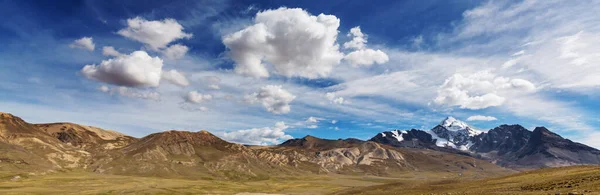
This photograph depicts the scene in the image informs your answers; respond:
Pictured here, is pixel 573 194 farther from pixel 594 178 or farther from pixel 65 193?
pixel 65 193

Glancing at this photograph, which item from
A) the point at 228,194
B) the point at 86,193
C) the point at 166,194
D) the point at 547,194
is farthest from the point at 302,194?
the point at 547,194

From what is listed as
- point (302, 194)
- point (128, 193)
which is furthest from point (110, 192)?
point (302, 194)

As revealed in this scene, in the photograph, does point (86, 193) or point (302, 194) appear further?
point (302, 194)

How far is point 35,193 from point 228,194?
82.8 m

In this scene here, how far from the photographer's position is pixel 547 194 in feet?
168

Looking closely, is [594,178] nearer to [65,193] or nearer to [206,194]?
[206,194]

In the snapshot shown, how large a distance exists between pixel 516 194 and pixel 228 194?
492ft

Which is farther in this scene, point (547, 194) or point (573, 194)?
point (547, 194)

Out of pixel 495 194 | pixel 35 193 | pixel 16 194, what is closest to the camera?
pixel 495 194

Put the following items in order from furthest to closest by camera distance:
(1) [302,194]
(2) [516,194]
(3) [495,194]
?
(1) [302,194]
(3) [495,194]
(2) [516,194]

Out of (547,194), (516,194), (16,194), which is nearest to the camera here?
(547,194)

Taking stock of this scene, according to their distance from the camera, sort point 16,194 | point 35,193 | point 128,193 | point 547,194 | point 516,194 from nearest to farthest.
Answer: point 547,194, point 516,194, point 16,194, point 35,193, point 128,193

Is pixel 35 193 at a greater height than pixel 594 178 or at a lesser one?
lesser

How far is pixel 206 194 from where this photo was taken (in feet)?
601
